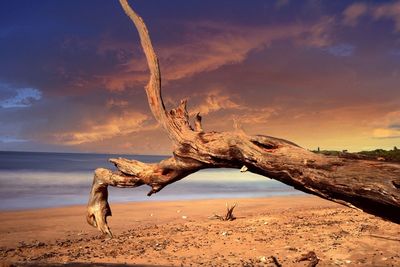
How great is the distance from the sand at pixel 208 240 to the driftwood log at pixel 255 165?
433 cm

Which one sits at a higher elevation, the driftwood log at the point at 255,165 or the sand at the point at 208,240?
the driftwood log at the point at 255,165

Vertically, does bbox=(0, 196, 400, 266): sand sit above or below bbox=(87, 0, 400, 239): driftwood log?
below

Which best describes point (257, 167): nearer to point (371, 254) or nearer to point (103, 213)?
point (103, 213)

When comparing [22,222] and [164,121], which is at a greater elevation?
[164,121]

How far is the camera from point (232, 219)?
54.9 ft

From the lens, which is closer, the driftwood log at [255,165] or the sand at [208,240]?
the driftwood log at [255,165]

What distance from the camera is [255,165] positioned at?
5715mm

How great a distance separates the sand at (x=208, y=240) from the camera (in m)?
10.9

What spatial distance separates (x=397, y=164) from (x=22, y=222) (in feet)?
54.8

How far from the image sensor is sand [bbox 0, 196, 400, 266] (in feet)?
35.6

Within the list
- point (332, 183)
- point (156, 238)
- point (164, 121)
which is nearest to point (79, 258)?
point (156, 238)

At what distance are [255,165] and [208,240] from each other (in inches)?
301

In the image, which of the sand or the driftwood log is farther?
the sand

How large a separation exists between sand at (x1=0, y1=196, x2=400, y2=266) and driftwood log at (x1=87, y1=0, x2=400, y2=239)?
14.2 feet
